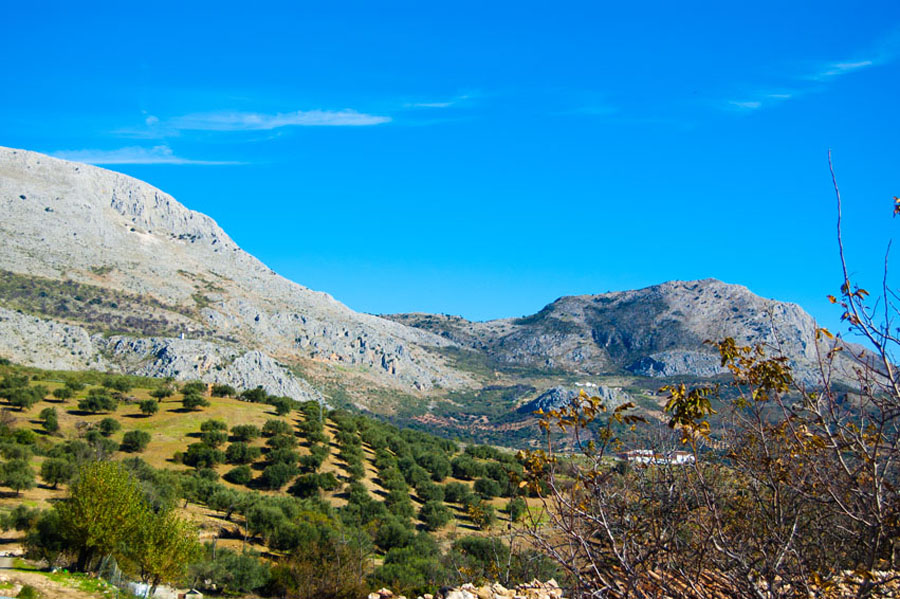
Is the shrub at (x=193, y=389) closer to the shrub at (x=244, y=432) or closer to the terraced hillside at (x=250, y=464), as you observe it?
the terraced hillside at (x=250, y=464)

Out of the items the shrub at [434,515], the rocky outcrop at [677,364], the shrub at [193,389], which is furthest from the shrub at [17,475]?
the rocky outcrop at [677,364]

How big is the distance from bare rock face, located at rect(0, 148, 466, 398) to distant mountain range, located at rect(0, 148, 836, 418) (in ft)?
1.34

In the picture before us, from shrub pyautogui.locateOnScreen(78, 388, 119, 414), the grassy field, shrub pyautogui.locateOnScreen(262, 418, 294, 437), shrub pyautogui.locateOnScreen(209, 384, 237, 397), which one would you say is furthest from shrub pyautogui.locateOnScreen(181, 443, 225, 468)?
shrub pyautogui.locateOnScreen(209, 384, 237, 397)

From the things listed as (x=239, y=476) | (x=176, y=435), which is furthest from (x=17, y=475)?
(x=176, y=435)

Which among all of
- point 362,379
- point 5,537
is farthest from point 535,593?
point 362,379

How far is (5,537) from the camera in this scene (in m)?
27.2

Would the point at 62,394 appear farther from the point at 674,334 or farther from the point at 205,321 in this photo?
the point at 674,334

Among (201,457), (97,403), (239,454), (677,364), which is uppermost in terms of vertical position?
(677,364)

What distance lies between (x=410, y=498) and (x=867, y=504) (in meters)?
46.8

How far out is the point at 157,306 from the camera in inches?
5162

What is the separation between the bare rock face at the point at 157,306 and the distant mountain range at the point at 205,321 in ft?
1.34

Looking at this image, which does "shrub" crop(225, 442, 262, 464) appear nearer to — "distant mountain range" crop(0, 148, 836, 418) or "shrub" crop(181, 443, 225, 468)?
"shrub" crop(181, 443, 225, 468)

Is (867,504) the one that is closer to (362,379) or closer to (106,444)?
(106,444)

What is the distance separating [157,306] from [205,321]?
10.8 meters
